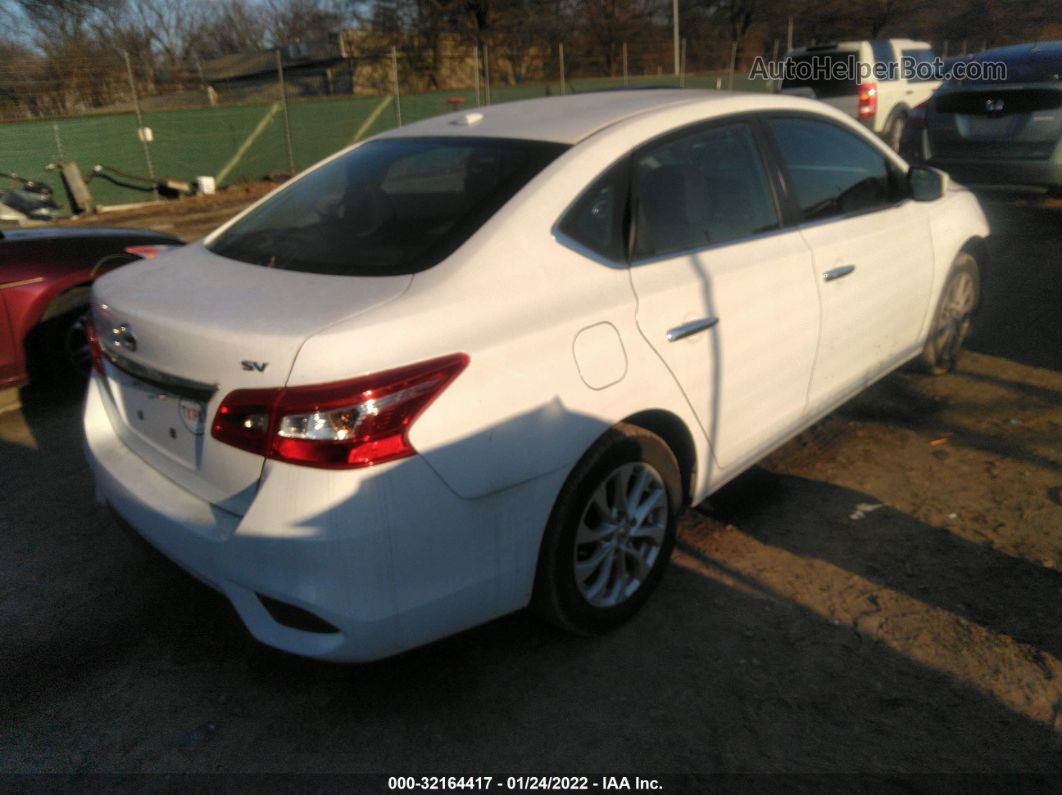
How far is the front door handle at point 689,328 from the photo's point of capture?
113 inches

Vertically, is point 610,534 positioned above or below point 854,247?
below

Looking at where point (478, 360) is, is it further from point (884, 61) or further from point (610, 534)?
point (884, 61)

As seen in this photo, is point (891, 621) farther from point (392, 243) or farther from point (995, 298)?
point (995, 298)

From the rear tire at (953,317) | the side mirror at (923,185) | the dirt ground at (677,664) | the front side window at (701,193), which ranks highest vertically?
the front side window at (701,193)

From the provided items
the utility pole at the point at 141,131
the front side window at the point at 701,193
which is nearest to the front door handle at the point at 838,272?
the front side window at the point at 701,193

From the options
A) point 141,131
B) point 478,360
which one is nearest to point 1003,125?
point 478,360

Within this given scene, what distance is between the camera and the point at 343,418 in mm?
2168

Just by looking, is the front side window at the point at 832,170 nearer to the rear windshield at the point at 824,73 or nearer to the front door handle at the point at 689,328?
the front door handle at the point at 689,328

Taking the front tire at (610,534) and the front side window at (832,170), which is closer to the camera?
the front tire at (610,534)

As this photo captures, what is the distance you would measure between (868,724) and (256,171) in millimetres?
17570

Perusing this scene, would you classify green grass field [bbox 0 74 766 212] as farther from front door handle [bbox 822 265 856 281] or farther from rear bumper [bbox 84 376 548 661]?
rear bumper [bbox 84 376 548 661]

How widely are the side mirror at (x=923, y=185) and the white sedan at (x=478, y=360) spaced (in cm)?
70

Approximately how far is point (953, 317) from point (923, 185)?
3.43 feet
